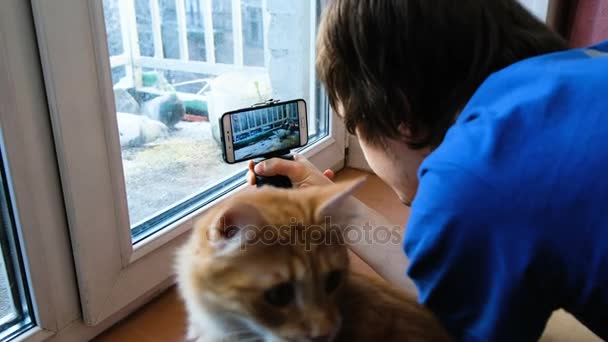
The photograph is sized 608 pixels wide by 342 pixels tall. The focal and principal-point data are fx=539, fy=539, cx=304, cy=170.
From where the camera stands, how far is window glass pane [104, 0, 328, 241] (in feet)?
3.23

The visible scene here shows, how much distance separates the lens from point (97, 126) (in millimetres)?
773

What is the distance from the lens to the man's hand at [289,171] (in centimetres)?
83

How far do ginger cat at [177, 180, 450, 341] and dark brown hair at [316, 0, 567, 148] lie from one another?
151 mm

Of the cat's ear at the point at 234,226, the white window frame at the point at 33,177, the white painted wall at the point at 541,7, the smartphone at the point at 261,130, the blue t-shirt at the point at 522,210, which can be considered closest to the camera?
the blue t-shirt at the point at 522,210

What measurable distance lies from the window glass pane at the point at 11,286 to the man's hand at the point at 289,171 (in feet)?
1.12

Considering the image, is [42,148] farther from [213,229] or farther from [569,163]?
[569,163]

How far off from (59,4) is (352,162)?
3.53ft

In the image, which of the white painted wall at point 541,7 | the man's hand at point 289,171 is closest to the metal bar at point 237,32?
the man's hand at point 289,171

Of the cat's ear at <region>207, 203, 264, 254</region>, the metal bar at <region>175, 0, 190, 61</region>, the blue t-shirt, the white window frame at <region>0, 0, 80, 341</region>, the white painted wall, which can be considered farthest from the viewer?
the white painted wall

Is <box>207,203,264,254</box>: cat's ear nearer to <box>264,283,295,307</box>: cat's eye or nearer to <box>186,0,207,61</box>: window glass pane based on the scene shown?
<box>264,283,295,307</box>: cat's eye

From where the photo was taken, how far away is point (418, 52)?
67 centimetres

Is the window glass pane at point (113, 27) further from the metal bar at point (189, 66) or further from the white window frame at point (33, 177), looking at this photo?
the white window frame at point (33, 177)

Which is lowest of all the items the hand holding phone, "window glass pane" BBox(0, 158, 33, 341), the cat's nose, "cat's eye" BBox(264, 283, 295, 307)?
"window glass pane" BBox(0, 158, 33, 341)

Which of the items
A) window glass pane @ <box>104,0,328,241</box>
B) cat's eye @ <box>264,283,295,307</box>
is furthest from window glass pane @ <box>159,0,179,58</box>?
cat's eye @ <box>264,283,295,307</box>
